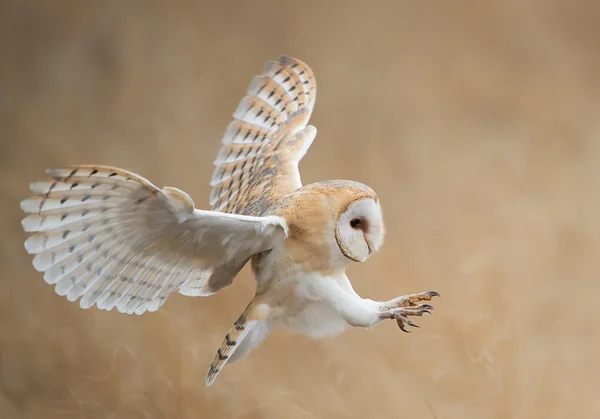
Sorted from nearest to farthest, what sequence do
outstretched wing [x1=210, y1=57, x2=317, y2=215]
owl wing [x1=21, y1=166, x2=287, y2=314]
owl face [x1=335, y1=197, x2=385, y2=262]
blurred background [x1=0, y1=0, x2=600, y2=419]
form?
owl wing [x1=21, y1=166, x2=287, y2=314] → owl face [x1=335, y1=197, x2=385, y2=262] → outstretched wing [x1=210, y1=57, x2=317, y2=215] → blurred background [x1=0, y1=0, x2=600, y2=419]

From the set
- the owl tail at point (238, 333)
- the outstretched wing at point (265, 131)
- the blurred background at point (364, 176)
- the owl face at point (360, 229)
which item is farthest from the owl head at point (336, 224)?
the blurred background at point (364, 176)

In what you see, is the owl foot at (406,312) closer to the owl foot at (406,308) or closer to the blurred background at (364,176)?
the owl foot at (406,308)

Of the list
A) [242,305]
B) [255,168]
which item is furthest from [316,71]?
[255,168]

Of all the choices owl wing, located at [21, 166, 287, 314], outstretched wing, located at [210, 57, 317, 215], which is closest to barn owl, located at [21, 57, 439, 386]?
owl wing, located at [21, 166, 287, 314]

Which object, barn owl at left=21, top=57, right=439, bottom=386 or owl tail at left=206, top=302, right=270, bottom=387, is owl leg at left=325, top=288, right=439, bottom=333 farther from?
owl tail at left=206, top=302, right=270, bottom=387

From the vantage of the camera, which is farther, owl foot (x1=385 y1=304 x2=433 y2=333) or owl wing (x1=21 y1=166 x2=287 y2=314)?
owl foot (x1=385 y1=304 x2=433 y2=333)
